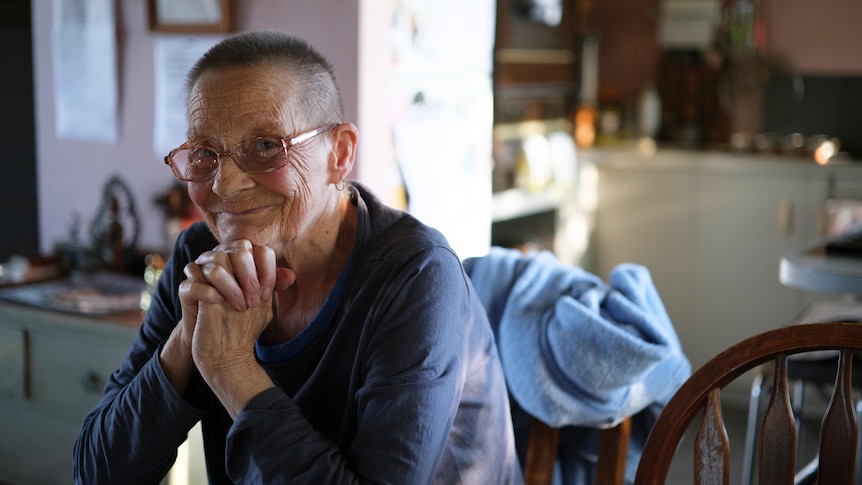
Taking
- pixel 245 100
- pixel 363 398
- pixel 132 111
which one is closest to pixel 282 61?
pixel 245 100

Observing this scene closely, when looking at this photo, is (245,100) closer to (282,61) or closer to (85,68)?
(282,61)

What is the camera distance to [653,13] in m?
4.77

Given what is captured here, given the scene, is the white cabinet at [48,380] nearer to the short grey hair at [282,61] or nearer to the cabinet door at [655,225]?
the short grey hair at [282,61]

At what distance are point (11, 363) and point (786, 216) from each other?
309 centimetres

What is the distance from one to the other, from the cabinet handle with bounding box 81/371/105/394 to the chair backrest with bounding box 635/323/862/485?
5.02 feet

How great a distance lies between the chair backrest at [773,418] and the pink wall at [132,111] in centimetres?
146

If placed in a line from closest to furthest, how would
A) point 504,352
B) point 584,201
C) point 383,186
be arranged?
point 504,352 < point 383,186 < point 584,201

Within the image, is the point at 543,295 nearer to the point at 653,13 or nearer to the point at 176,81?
the point at 176,81

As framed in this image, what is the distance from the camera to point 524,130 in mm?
4191

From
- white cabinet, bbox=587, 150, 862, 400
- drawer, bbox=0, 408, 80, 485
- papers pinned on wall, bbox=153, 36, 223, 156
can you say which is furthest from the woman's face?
white cabinet, bbox=587, 150, 862, 400

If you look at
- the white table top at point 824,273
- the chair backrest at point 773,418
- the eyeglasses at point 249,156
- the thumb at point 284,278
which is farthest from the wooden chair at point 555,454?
the white table top at point 824,273

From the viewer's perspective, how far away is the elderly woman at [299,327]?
45.8 inches

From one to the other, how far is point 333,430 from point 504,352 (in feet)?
1.24

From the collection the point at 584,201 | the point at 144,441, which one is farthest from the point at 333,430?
the point at 584,201
